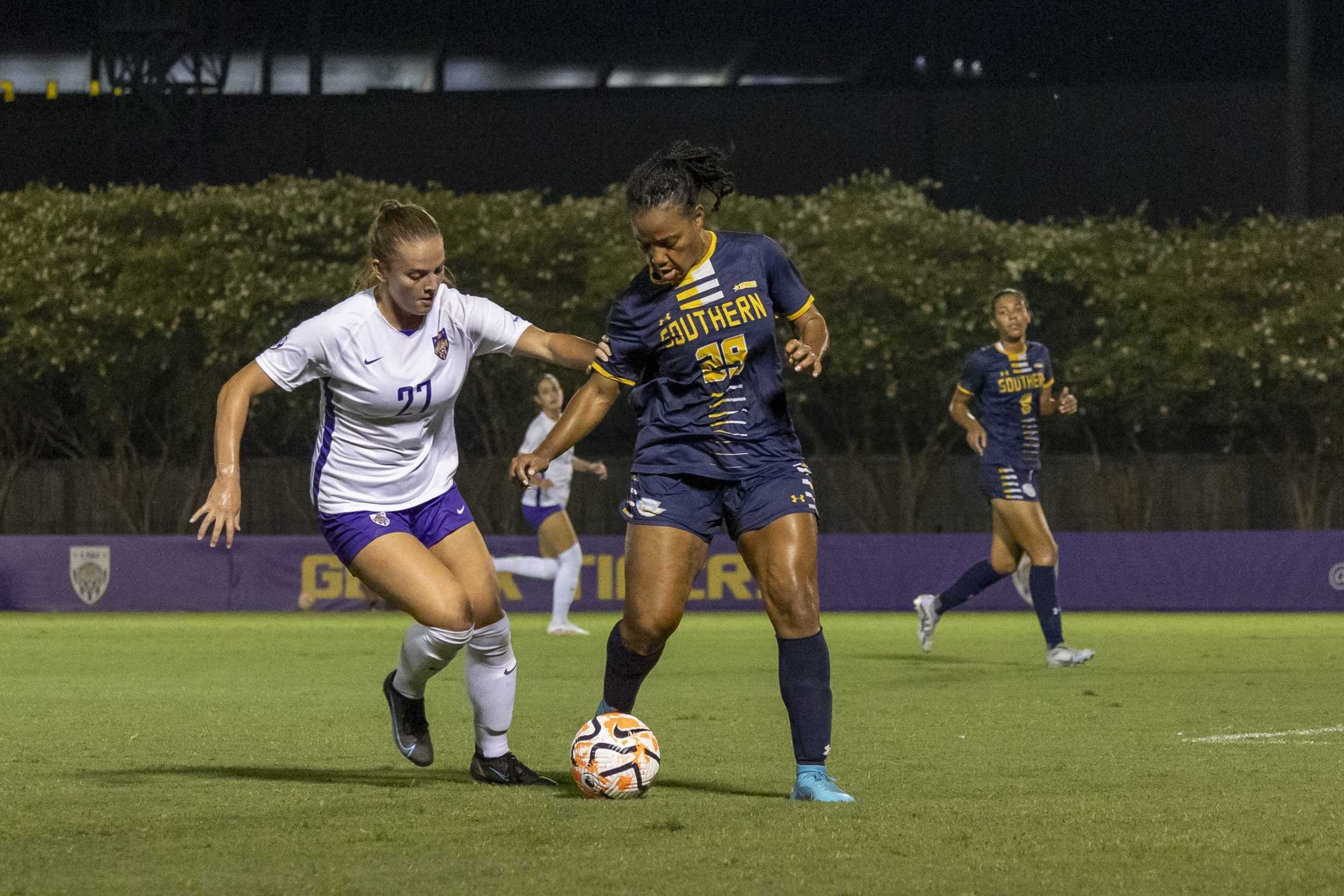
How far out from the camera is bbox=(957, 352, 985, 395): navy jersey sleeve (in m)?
13.1

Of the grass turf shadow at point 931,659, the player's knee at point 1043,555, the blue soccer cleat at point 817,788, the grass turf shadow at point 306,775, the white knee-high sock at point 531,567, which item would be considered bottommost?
the grass turf shadow at point 931,659

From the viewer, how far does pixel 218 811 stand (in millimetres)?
6223

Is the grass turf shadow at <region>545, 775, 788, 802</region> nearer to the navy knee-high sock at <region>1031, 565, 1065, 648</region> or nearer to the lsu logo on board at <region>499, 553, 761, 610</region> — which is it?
the navy knee-high sock at <region>1031, 565, 1065, 648</region>

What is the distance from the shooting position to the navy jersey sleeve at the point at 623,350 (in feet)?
21.6

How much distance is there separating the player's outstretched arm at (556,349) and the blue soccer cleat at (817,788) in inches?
64.6

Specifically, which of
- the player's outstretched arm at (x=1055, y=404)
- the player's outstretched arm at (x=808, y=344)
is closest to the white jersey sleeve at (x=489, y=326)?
the player's outstretched arm at (x=808, y=344)

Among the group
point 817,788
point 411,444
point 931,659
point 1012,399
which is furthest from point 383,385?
point 931,659

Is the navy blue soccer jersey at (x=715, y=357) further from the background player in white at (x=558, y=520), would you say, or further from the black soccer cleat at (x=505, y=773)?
the background player in white at (x=558, y=520)

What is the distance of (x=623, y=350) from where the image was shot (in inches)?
261

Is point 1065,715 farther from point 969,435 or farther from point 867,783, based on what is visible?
point 969,435

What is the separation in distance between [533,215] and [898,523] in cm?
747

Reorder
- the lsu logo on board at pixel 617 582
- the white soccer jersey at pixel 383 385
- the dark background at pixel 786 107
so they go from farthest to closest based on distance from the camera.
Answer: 1. the dark background at pixel 786 107
2. the lsu logo on board at pixel 617 582
3. the white soccer jersey at pixel 383 385

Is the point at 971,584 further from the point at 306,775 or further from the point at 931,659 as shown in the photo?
the point at 306,775

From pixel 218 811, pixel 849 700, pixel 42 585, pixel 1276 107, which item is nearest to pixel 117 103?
pixel 42 585
